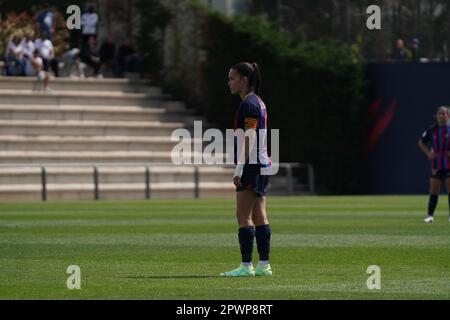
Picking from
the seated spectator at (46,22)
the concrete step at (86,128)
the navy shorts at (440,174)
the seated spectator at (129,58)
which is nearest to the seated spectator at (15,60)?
the seated spectator at (46,22)

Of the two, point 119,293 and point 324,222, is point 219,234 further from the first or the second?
point 119,293

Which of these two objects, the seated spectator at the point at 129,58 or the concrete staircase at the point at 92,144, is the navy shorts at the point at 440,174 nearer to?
the concrete staircase at the point at 92,144

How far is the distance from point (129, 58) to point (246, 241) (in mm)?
32661

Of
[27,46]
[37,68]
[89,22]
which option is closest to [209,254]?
[37,68]

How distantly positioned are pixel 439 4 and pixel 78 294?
30362 mm

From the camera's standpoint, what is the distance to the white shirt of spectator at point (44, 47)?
44134 millimetres

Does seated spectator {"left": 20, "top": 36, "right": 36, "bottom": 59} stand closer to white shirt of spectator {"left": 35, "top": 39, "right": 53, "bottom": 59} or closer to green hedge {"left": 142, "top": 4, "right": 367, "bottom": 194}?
white shirt of spectator {"left": 35, "top": 39, "right": 53, "bottom": 59}

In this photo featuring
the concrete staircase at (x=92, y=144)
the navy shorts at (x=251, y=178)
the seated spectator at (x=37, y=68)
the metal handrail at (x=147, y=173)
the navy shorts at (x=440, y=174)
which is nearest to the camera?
the navy shorts at (x=251, y=178)

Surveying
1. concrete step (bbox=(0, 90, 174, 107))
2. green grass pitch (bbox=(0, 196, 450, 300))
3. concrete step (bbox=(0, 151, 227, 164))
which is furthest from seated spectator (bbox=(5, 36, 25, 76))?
green grass pitch (bbox=(0, 196, 450, 300))

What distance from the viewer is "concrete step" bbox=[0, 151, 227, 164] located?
4081cm

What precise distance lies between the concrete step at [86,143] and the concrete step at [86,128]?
23cm

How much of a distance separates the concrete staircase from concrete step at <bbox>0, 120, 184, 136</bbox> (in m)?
0.03

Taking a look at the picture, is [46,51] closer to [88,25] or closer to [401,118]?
[88,25]

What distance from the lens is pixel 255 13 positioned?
151ft
